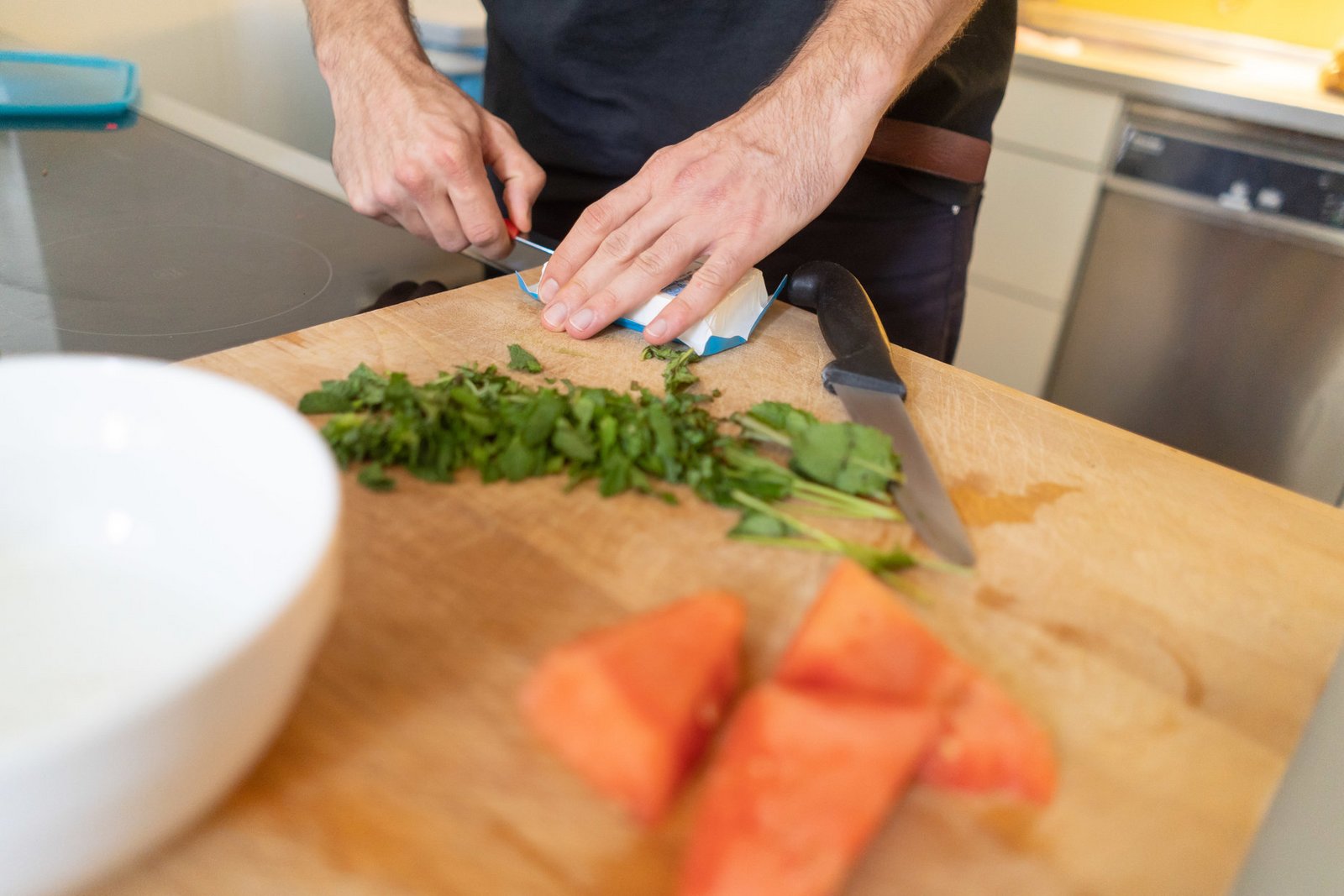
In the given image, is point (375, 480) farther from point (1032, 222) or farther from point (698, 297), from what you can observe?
point (1032, 222)

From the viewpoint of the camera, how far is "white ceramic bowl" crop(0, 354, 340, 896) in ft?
1.26

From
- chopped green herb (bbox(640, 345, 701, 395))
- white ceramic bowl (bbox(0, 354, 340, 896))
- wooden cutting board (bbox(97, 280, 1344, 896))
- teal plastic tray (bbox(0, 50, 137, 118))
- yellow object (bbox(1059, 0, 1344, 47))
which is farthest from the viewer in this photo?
yellow object (bbox(1059, 0, 1344, 47))

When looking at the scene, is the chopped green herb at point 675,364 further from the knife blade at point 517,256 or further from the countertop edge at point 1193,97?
the countertop edge at point 1193,97

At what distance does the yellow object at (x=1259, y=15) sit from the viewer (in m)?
2.81

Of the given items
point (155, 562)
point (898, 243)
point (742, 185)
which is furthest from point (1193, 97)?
point (155, 562)

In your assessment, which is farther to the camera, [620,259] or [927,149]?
[927,149]

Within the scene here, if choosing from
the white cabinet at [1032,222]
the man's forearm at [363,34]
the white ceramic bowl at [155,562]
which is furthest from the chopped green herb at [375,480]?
the white cabinet at [1032,222]

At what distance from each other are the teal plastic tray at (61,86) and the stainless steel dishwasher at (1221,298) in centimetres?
237

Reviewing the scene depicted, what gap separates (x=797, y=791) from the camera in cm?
48

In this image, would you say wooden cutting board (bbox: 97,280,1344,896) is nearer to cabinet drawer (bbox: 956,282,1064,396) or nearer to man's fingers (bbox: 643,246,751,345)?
man's fingers (bbox: 643,246,751,345)

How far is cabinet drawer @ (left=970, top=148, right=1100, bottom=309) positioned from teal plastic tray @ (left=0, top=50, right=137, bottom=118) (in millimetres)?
2141

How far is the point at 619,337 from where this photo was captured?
1.05 metres

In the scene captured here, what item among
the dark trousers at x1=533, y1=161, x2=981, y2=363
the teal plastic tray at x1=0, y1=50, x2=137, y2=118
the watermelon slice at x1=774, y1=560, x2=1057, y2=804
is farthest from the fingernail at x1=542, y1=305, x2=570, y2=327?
the teal plastic tray at x1=0, y1=50, x2=137, y2=118

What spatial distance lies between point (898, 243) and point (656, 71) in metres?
0.46
